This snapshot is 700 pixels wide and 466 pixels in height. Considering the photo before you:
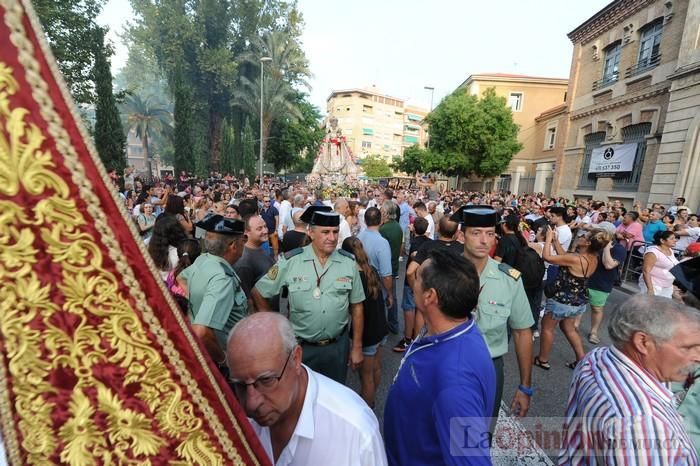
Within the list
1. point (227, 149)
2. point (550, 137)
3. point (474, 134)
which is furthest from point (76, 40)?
point (550, 137)

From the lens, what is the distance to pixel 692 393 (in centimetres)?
172

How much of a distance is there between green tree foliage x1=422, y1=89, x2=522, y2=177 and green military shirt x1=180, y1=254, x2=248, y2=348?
23.8m

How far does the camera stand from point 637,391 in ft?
4.28

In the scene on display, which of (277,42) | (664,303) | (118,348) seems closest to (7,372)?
(118,348)

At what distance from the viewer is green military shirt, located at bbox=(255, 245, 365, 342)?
8.34 feet

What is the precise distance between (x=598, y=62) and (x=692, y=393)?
780 inches

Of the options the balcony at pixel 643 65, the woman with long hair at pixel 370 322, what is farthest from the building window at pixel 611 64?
the woman with long hair at pixel 370 322

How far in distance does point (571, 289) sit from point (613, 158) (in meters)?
14.1

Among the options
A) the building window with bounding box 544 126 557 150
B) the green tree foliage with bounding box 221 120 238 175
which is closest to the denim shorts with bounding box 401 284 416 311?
the building window with bounding box 544 126 557 150

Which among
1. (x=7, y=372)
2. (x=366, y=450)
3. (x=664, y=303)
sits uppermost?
(x=7, y=372)

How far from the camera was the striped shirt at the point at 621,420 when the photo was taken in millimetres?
1204

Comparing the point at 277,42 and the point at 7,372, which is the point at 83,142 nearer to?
the point at 7,372

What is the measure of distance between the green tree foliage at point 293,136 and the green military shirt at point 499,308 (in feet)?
99.6

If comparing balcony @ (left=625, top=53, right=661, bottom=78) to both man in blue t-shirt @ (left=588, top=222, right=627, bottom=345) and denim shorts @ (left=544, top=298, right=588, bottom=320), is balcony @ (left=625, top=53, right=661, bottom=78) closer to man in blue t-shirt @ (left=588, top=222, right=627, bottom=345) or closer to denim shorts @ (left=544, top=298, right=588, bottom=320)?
man in blue t-shirt @ (left=588, top=222, right=627, bottom=345)
